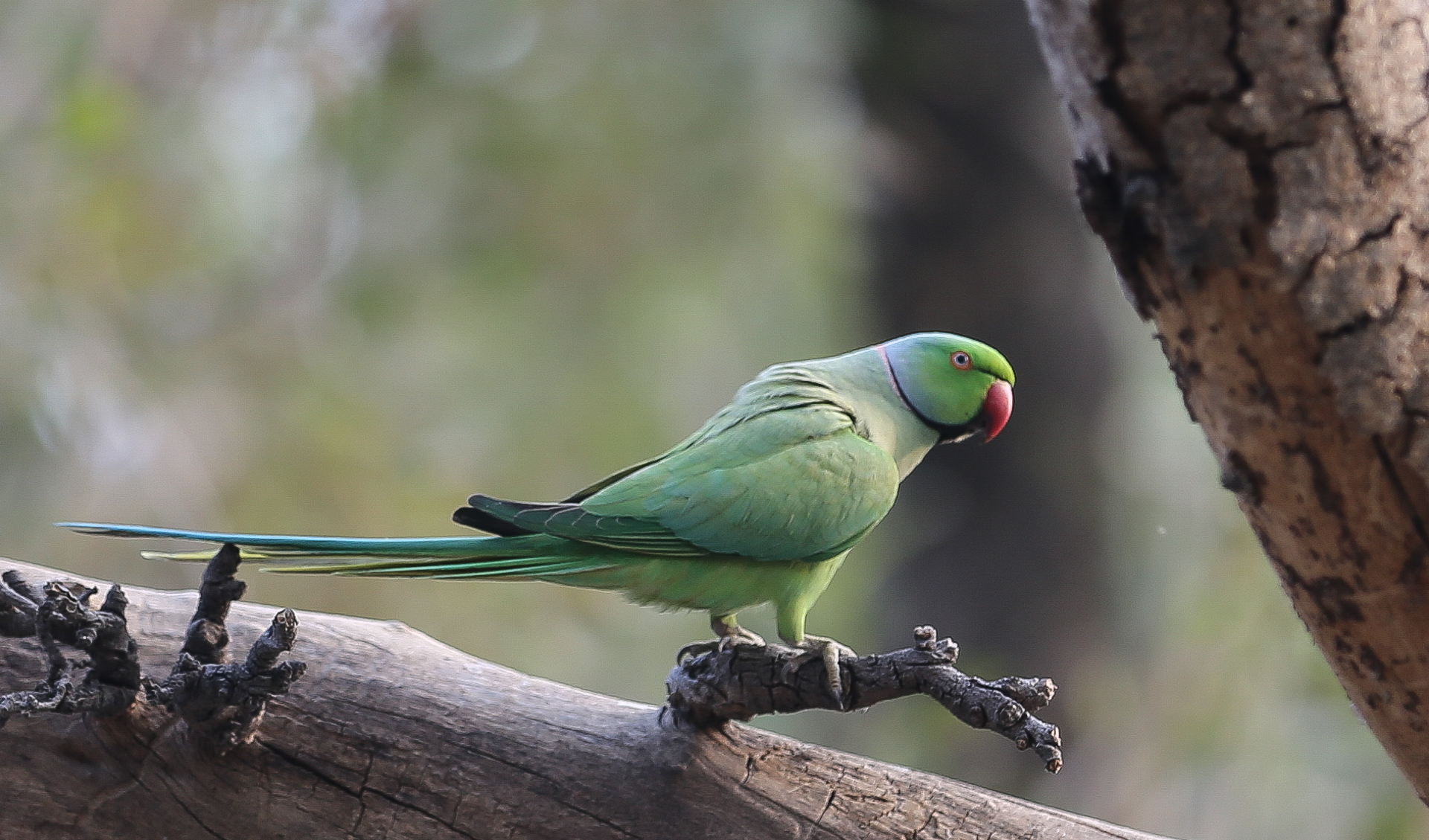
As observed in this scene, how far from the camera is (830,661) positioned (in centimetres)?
220

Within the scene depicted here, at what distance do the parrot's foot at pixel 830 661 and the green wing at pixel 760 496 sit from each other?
338 mm

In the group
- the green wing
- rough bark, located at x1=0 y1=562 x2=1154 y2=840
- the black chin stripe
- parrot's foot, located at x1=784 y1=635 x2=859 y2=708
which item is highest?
the black chin stripe

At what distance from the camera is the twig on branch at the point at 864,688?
183 cm

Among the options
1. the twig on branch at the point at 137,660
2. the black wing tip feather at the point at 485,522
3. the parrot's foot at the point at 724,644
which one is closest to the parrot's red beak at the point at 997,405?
the parrot's foot at the point at 724,644

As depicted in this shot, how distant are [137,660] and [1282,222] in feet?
6.22

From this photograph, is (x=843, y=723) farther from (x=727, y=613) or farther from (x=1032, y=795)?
(x=727, y=613)

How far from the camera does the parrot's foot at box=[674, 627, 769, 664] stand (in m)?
2.41

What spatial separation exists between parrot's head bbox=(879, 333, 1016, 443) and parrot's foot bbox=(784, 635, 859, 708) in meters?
1.03

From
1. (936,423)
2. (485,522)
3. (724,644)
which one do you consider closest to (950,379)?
(936,423)

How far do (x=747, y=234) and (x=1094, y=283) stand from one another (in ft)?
7.27

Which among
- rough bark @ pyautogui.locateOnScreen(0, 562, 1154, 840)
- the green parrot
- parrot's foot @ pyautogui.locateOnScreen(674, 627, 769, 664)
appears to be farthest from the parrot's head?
rough bark @ pyautogui.locateOnScreen(0, 562, 1154, 840)

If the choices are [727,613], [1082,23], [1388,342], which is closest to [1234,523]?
[727,613]

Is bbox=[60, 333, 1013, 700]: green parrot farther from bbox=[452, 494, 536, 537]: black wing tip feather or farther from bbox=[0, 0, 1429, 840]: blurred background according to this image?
bbox=[0, 0, 1429, 840]: blurred background

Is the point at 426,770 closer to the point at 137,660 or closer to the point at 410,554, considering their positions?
the point at 410,554
